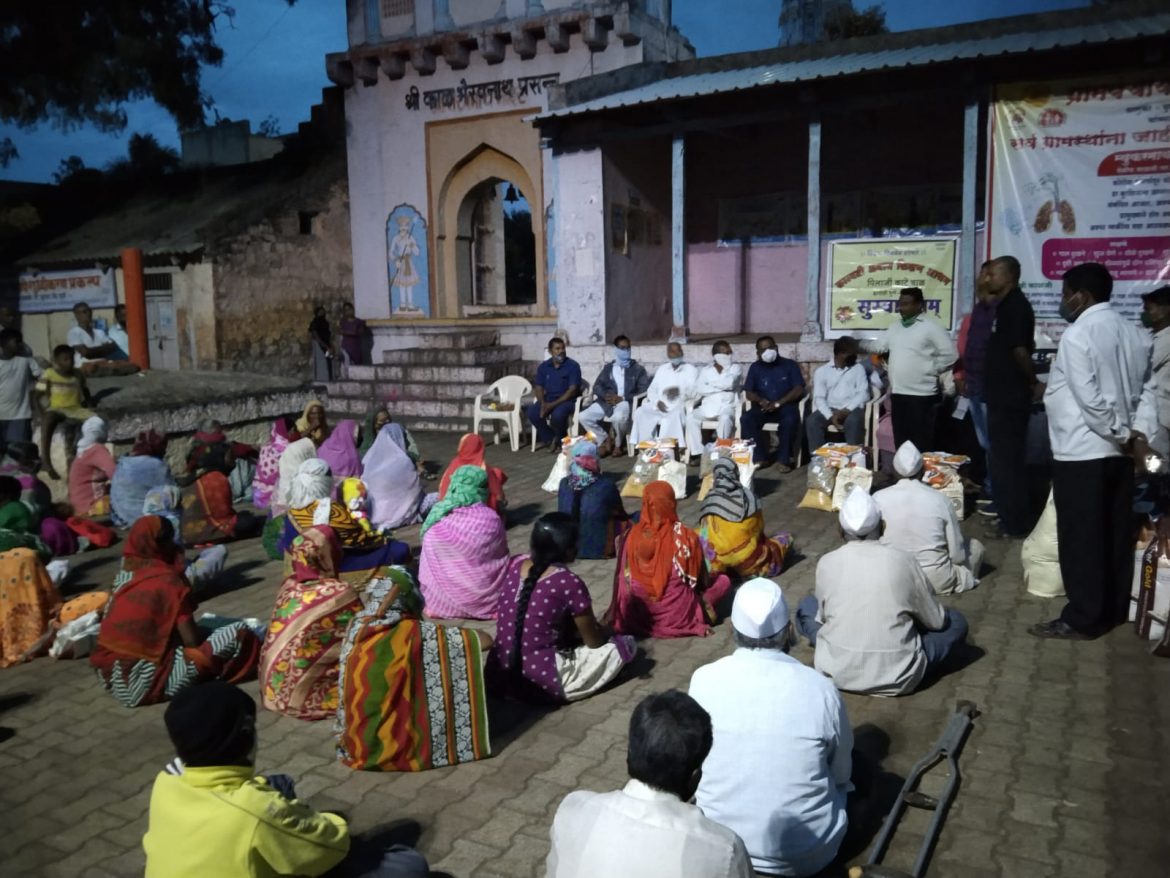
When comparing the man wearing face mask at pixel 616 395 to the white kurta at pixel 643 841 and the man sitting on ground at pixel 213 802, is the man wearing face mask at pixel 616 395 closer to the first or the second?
the man sitting on ground at pixel 213 802

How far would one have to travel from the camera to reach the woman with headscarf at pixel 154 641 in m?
4.35

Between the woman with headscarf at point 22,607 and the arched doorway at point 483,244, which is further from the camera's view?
the arched doorway at point 483,244

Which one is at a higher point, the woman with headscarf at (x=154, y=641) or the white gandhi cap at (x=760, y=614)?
the white gandhi cap at (x=760, y=614)

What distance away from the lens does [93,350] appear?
39.0 feet

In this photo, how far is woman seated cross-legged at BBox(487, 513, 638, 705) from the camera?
13.7 feet

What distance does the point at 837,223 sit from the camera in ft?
43.8

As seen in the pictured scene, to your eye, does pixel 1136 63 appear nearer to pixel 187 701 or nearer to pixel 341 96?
pixel 187 701

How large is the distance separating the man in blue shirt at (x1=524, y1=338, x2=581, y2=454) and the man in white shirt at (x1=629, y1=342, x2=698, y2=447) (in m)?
0.90

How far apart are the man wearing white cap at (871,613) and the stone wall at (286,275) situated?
13.6 meters

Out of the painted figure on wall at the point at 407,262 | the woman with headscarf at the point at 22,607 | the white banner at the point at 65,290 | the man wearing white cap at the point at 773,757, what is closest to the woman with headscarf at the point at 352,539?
the woman with headscarf at the point at 22,607

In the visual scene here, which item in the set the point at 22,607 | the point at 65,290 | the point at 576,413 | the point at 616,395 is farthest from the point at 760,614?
the point at 65,290

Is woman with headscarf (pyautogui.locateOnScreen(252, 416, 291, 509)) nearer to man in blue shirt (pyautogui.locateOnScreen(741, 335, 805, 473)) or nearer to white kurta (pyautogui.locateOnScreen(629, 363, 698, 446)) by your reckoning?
white kurta (pyautogui.locateOnScreen(629, 363, 698, 446))

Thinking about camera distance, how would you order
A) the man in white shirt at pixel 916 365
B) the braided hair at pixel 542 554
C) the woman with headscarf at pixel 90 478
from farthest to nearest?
the woman with headscarf at pixel 90 478 < the man in white shirt at pixel 916 365 < the braided hair at pixel 542 554

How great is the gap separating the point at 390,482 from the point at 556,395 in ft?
11.6
